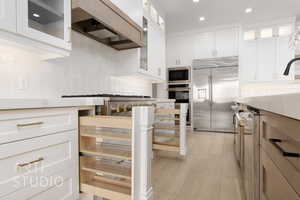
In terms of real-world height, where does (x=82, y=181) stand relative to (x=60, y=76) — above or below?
below

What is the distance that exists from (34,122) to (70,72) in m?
0.96

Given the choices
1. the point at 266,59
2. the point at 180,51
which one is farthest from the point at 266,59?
the point at 180,51

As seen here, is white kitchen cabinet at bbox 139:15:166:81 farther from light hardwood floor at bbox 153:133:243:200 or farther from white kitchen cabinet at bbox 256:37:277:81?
white kitchen cabinet at bbox 256:37:277:81

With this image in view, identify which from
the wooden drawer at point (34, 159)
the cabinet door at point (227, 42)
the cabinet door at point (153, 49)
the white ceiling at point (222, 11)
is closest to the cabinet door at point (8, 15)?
the wooden drawer at point (34, 159)

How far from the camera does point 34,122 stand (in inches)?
34.0

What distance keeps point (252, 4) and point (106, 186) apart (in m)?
4.25

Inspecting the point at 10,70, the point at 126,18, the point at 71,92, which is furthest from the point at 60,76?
the point at 126,18

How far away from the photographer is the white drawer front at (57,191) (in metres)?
0.81

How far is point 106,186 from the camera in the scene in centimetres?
114

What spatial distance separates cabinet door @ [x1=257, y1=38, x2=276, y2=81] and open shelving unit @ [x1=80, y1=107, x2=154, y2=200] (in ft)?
14.2

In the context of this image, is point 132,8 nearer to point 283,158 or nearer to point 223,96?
point 283,158

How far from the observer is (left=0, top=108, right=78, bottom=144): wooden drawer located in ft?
2.43

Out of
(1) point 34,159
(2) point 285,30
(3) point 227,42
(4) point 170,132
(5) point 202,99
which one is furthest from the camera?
(5) point 202,99

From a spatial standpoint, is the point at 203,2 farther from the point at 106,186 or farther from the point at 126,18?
the point at 106,186
